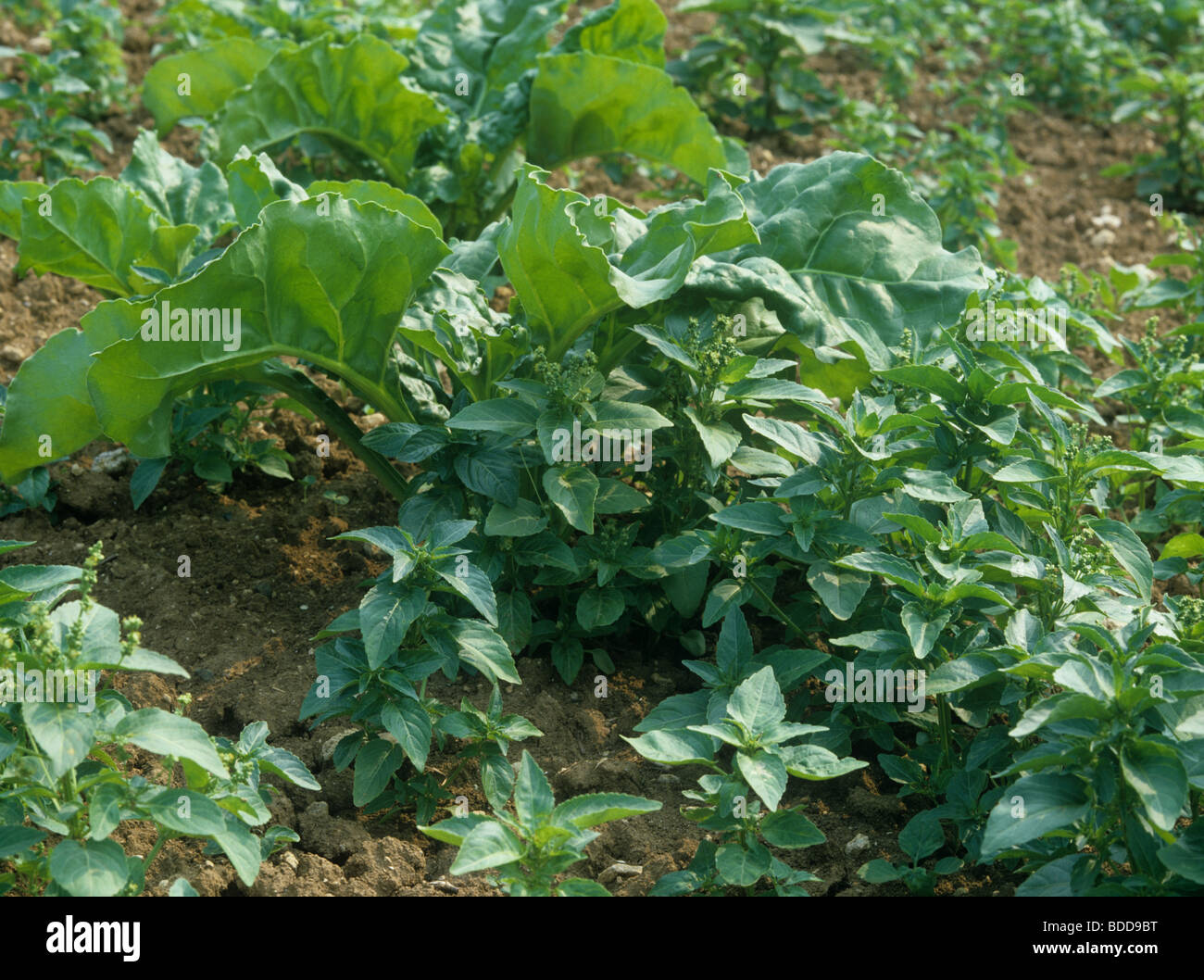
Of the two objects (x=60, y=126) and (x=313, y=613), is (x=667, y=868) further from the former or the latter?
(x=60, y=126)

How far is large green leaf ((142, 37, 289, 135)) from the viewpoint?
459 centimetres

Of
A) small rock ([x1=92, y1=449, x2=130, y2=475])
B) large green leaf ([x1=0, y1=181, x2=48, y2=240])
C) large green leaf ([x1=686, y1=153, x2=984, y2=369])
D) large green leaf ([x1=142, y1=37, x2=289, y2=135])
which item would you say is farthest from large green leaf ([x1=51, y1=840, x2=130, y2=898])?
large green leaf ([x1=142, y1=37, x2=289, y2=135])

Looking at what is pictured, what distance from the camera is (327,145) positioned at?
4562 millimetres

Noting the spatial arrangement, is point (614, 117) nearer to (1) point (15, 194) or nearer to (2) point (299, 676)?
(1) point (15, 194)

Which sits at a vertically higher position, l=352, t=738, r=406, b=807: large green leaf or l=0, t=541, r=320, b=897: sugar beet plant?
l=0, t=541, r=320, b=897: sugar beet plant

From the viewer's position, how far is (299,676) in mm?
3100

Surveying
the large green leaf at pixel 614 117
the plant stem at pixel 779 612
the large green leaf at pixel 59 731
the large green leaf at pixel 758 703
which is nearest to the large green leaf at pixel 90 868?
the large green leaf at pixel 59 731
